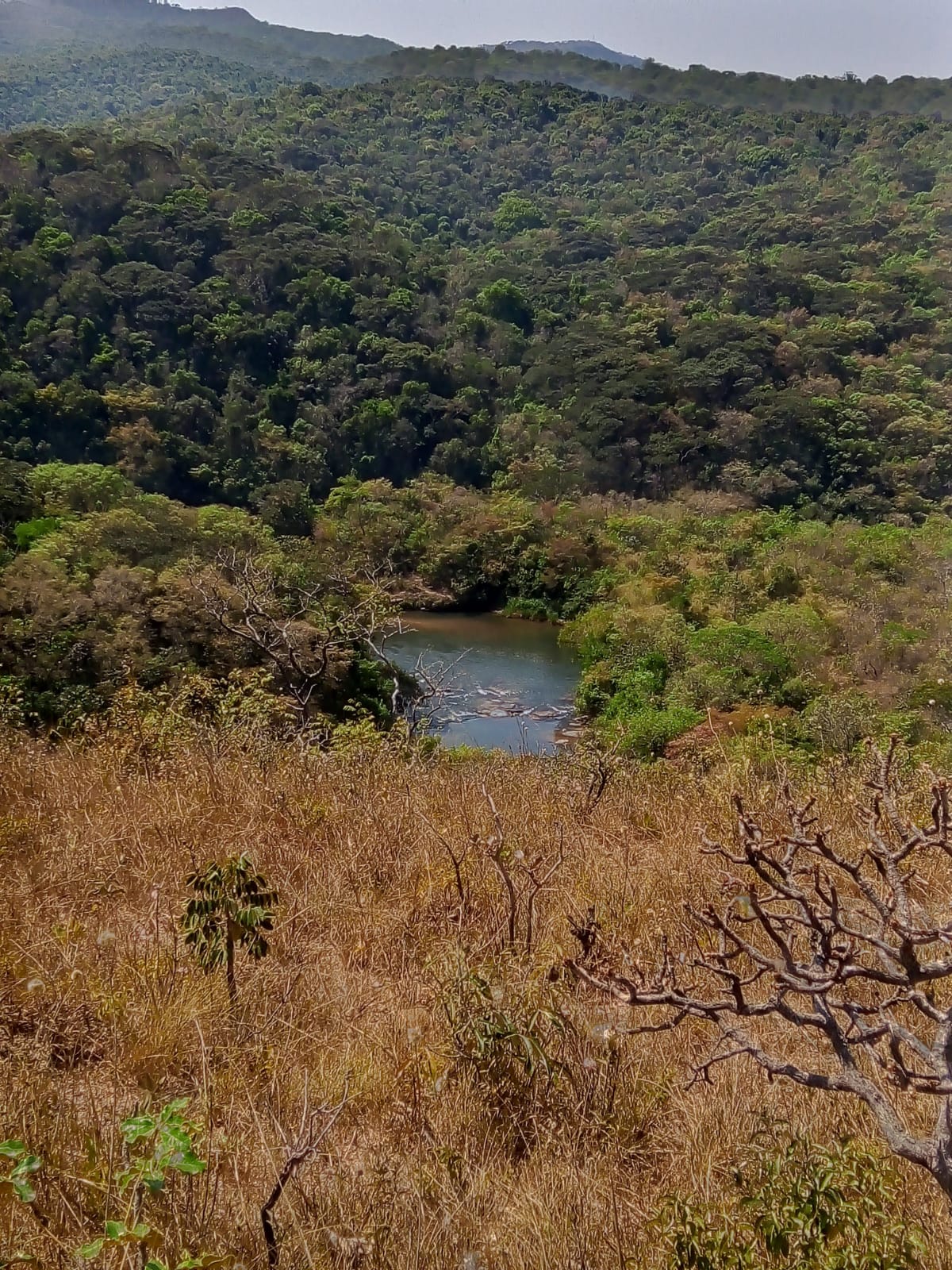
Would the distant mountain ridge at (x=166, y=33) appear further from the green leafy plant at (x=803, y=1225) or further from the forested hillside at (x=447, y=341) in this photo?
the green leafy plant at (x=803, y=1225)

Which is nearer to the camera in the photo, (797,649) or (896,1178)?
(896,1178)

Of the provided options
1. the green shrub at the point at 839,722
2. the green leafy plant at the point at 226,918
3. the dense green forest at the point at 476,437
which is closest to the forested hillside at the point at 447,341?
the dense green forest at the point at 476,437

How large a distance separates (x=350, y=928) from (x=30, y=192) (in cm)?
3942

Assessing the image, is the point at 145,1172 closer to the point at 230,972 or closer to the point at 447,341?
the point at 230,972

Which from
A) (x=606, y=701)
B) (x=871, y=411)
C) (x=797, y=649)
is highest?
(x=871, y=411)

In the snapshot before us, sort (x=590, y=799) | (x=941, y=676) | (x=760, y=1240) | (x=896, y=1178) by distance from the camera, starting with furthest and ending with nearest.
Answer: (x=941, y=676) → (x=590, y=799) → (x=896, y=1178) → (x=760, y=1240)

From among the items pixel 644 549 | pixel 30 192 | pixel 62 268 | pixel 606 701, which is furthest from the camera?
pixel 30 192

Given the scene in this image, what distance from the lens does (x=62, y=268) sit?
104 ft

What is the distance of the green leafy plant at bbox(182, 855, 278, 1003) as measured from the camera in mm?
1623

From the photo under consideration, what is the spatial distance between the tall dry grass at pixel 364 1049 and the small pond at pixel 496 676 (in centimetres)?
961

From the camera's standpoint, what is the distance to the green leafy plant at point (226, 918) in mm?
1623

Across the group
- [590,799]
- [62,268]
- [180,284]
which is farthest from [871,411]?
[590,799]

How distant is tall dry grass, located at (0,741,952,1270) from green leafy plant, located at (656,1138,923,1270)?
0.06 m

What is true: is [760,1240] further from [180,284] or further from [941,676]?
[180,284]
